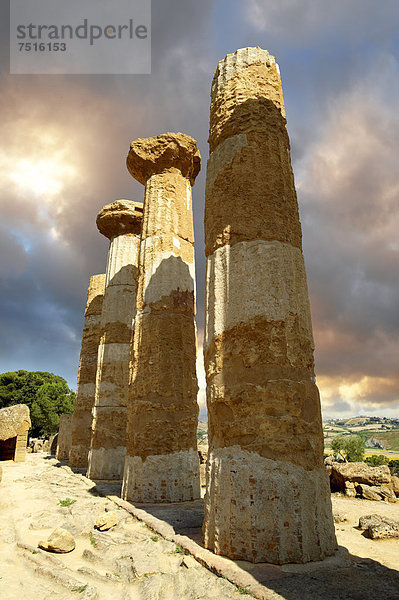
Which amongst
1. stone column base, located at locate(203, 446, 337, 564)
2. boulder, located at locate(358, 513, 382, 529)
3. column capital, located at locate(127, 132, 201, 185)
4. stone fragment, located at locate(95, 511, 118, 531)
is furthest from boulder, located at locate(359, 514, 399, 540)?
column capital, located at locate(127, 132, 201, 185)

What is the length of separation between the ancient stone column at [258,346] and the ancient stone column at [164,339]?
2964 millimetres

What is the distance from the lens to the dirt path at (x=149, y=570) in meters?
2.90

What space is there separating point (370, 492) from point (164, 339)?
5.75 meters

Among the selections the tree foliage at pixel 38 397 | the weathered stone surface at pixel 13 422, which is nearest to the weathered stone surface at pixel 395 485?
the weathered stone surface at pixel 13 422

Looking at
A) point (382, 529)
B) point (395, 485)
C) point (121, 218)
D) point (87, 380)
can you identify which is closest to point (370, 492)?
point (395, 485)

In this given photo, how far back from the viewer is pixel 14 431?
14469 millimetres

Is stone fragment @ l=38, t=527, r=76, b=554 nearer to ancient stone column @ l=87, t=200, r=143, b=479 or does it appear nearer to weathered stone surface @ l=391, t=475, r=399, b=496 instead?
ancient stone column @ l=87, t=200, r=143, b=479

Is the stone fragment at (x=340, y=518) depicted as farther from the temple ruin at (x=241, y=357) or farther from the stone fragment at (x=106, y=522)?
the stone fragment at (x=106, y=522)

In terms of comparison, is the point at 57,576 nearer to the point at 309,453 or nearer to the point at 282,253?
the point at 309,453

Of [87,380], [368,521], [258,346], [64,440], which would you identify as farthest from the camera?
[64,440]

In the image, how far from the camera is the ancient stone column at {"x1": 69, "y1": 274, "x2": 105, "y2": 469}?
12.6 meters

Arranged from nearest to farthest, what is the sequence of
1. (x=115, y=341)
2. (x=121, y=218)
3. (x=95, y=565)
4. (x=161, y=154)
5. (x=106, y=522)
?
1. (x=95, y=565)
2. (x=106, y=522)
3. (x=161, y=154)
4. (x=115, y=341)
5. (x=121, y=218)

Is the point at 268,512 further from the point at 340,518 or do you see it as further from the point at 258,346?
the point at 340,518

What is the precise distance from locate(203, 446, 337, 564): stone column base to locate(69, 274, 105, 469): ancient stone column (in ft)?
32.9
